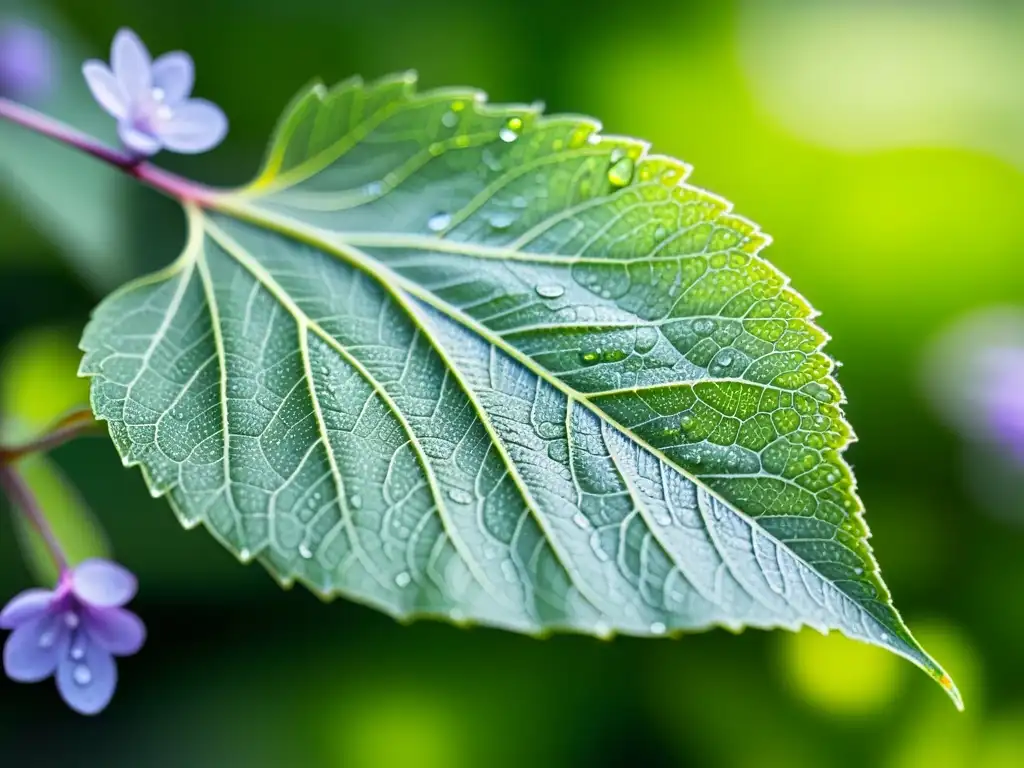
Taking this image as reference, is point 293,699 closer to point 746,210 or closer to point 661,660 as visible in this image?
point 661,660

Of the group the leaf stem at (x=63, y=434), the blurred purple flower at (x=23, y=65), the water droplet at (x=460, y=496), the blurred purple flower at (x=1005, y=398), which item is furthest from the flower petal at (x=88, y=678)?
the blurred purple flower at (x=1005, y=398)

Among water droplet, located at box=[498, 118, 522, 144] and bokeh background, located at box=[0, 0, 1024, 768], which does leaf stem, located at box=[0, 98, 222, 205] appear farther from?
bokeh background, located at box=[0, 0, 1024, 768]

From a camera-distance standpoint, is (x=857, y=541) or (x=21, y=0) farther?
(x=21, y=0)

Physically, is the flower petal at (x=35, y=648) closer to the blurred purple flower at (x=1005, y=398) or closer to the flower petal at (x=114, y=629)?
the flower petal at (x=114, y=629)

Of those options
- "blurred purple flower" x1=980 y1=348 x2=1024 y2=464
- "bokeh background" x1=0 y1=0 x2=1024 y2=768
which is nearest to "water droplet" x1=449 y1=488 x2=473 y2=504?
"bokeh background" x1=0 y1=0 x2=1024 y2=768

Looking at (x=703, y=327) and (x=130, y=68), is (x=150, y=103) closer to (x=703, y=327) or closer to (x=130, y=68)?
(x=130, y=68)

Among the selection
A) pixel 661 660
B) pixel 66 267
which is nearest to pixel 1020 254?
pixel 661 660

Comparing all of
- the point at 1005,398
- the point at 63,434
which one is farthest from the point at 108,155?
the point at 1005,398
